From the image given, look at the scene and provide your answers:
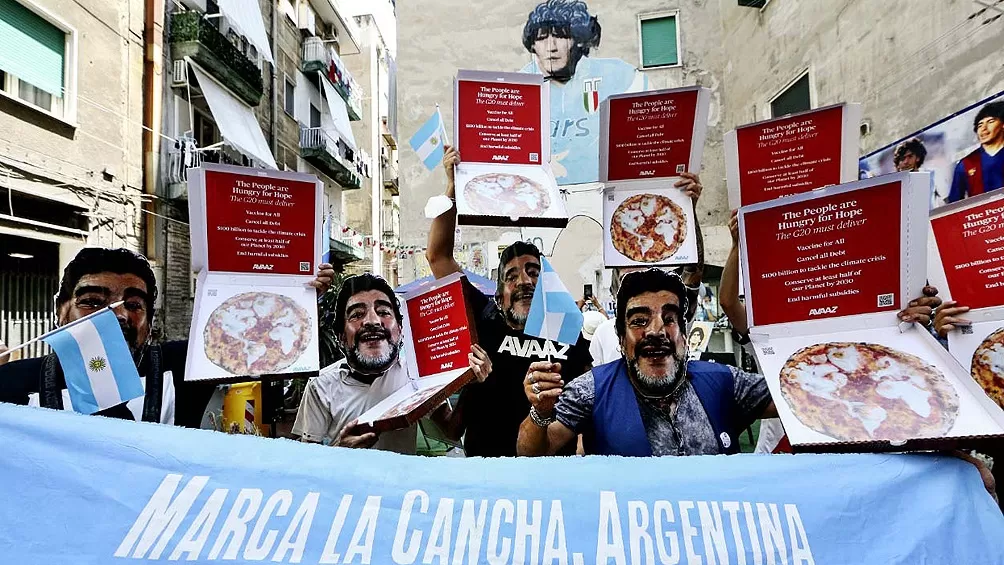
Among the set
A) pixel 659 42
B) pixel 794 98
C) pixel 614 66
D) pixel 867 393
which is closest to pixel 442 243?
pixel 867 393

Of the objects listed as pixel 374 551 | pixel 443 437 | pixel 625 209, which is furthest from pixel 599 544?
pixel 625 209

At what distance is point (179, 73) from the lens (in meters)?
12.9

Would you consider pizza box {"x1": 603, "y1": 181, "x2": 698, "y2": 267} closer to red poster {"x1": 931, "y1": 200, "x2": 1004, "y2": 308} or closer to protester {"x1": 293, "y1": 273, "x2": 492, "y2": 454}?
red poster {"x1": 931, "y1": 200, "x2": 1004, "y2": 308}

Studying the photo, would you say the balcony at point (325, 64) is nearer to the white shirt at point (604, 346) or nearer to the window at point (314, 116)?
the window at point (314, 116)

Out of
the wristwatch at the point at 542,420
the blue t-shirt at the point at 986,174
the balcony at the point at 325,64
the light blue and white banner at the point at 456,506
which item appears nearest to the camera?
the light blue and white banner at the point at 456,506

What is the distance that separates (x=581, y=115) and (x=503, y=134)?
9.10 metres

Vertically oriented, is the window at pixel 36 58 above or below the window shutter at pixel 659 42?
below

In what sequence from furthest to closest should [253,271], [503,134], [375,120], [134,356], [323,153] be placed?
[375,120], [323,153], [503,134], [253,271], [134,356]

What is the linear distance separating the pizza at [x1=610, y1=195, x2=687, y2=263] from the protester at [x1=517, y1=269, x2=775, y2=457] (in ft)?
1.66

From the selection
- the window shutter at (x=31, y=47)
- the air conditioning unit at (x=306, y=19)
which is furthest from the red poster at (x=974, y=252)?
the air conditioning unit at (x=306, y=19)

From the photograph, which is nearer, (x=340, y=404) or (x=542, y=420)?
(x=542, y=420)

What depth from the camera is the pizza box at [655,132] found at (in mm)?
2760

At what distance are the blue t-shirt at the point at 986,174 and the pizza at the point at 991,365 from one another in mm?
1650

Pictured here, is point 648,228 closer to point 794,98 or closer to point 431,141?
point 431,141
